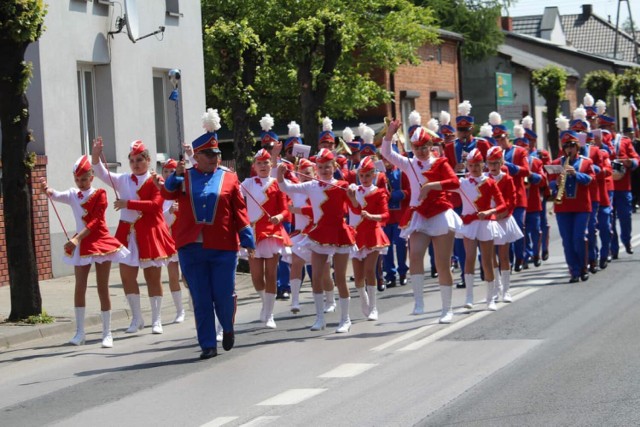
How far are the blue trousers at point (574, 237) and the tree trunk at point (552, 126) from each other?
33.7m

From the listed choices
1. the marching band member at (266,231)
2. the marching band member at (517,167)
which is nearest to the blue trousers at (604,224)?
the marching band member at (517,167)

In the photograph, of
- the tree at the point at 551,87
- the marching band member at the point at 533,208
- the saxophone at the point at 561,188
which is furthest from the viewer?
the tree at the point at 551,87

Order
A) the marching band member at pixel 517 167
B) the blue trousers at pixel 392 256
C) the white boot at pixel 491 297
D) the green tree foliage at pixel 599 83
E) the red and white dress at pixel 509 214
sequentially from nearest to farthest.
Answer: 1. the white boot at pixel 491 297
2. the red and white dress at pixel 509 214
3. the blue trousers at pixel 392 256
4. the marching band member at pixel 517 167
5. the green tree foliage at pixel 599 83

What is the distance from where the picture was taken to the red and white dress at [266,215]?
14062 mm

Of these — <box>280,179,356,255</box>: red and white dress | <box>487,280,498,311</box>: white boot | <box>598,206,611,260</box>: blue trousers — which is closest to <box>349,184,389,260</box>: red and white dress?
<box>280,179,356,255</box>: red and white dress

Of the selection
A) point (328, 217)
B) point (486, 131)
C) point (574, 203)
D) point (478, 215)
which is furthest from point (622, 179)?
point (328, 217)

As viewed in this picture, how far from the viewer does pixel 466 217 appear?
14.9 meters

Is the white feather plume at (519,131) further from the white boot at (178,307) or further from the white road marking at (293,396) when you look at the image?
the white road marking at (293,396)

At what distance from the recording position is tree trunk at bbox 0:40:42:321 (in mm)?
14695

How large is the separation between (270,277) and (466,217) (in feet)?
8.27

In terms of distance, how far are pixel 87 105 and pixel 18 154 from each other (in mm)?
8715

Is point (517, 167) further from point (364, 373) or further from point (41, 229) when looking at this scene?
point (364, 373)

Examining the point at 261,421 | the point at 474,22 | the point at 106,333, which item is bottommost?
the point at 261,421

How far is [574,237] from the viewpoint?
1752 centimetres
